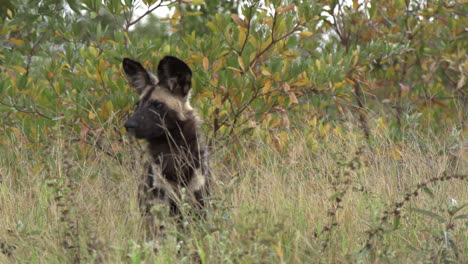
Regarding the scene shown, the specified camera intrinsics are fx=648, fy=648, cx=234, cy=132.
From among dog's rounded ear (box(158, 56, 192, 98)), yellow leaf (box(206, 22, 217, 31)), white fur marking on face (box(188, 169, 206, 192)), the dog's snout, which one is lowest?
white fur marking on face (box(188, 169, 206, 192))

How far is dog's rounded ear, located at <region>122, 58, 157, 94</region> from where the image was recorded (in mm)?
4706

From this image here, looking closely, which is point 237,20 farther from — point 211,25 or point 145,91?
point 145,91

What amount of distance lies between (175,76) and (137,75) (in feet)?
1.12

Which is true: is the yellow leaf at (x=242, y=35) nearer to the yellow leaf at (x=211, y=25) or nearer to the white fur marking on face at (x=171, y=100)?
the yellow leaf at (x=211, y=25)

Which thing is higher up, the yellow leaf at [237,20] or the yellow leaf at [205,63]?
the yellow leaf at [237,20]

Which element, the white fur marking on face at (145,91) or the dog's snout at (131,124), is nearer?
the dog's snout at (131,124)

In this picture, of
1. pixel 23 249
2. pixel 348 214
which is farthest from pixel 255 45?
pixel 23 249

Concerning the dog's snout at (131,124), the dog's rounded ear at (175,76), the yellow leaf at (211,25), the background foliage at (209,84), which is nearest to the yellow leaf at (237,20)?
the background foliage at (209,84)

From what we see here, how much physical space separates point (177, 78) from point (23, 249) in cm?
160

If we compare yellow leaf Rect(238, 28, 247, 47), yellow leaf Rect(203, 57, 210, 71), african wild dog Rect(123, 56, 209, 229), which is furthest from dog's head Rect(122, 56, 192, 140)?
yellow leaf Rect(238, 28, 247, 47)

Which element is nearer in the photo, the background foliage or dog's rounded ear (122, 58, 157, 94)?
dog's rounded ear (122, 58, 157, 94)

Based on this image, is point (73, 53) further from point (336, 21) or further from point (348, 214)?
point (336, 21)

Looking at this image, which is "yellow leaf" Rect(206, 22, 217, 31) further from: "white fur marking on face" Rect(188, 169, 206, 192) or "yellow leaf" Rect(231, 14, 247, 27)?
"white fur marking on face" Rect(188, 169, 206, 192)

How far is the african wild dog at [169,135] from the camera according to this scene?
419 centimetres
